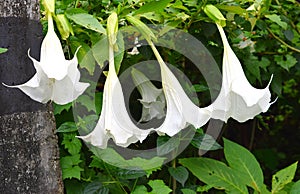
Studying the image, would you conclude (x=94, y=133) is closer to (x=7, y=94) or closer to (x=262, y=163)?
(x=7, y=94)

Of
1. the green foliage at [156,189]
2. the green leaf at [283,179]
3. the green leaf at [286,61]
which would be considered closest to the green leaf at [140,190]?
the green foliage at [156,189]

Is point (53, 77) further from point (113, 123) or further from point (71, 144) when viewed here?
point (71, 144)

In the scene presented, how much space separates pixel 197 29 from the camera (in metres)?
1.43

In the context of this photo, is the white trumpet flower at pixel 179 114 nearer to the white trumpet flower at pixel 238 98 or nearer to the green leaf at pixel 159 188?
the white trumpet flower at pixel 238 98

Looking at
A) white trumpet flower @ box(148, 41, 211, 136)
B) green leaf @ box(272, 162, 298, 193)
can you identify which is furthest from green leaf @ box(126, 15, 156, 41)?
green leaf @ box(272, 162, 298, 193)

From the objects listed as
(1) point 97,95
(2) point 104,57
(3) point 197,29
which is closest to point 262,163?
(3) point 197,29

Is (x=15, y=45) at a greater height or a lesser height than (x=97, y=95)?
greater

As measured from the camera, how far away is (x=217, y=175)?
1213 mm

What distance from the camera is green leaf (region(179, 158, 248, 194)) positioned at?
1.19 meters

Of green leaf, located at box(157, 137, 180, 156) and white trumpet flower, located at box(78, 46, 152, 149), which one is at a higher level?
white trumpet flower, located at box(78, 46, 152, 149)

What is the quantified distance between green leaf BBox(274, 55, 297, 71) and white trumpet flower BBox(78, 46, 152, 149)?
94cm

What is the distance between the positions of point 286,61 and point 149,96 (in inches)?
28.8

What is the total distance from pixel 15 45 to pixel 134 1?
284mm

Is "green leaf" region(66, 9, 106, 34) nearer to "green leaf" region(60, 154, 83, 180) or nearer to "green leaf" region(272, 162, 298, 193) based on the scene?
"green leaf" region(60, 154, 83, 180)
